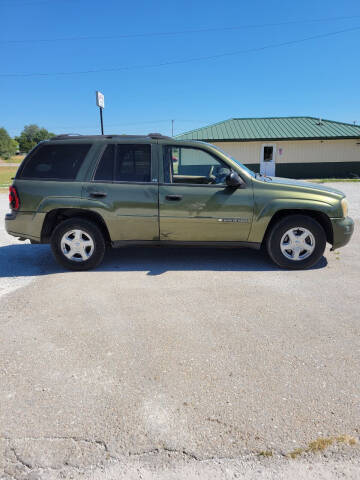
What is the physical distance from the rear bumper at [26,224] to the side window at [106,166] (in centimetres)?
100

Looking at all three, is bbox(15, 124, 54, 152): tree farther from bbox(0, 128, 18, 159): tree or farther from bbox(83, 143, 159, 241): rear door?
bbox(83, 143, 159, 241): rear door

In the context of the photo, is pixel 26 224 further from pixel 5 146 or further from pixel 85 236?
pixel 5 146

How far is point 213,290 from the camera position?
13.7ft

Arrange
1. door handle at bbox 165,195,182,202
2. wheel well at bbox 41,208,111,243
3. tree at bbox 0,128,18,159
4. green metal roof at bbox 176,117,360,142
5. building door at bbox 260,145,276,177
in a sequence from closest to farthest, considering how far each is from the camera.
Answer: door handle at bbox 165,195,182,202 < wheel well at bbox 41,208,111,243 < green metal roof at bbox 176,117,360,142 < building door at bbox 260,145,276,177 < tree at bbox 0,128,18,159

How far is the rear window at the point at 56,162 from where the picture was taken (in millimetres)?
4824

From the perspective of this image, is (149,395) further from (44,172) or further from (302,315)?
(44,172)

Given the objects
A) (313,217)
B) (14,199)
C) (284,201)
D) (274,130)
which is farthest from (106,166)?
(274,130)

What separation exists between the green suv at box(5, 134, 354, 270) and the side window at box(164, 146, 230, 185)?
0.05 ft

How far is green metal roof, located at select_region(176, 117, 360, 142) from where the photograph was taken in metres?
23.7

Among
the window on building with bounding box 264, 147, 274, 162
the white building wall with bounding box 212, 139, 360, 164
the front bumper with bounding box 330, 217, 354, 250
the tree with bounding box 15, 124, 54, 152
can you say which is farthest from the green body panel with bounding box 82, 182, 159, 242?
the tree with bounding box 15, 124, 54, 152

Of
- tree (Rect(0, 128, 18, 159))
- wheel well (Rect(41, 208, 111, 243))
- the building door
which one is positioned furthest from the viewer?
tree (Rect(0, 128, 18, 159))

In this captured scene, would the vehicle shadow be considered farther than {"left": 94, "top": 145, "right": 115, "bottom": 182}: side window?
Yes

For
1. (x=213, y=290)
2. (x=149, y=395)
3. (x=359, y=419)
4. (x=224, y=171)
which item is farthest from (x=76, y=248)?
(x=359, y=419)

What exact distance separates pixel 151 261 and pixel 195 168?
164cm
